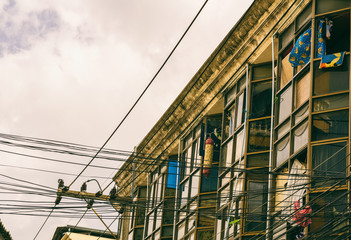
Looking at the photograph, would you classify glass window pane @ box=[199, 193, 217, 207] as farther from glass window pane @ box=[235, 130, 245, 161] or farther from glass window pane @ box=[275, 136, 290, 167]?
glass window pane @ box=[275, 136, 290, 167]

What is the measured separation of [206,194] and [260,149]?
4359 millimetres

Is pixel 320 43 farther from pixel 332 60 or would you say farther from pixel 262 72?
pixel 262 72

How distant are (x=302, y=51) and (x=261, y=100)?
3.52 metres

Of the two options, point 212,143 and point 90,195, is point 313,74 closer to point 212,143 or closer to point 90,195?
point 212,143

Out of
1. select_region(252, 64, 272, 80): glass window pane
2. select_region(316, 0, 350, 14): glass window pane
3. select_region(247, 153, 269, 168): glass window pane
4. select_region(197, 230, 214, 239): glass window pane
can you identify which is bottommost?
select_region(197, 230, 214, 239): glass window pane

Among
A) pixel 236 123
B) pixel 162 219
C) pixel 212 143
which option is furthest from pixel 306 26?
pixel 162 219

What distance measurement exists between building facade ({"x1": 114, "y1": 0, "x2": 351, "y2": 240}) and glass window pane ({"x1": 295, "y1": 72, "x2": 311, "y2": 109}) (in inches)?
1.2

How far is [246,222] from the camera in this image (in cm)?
2139

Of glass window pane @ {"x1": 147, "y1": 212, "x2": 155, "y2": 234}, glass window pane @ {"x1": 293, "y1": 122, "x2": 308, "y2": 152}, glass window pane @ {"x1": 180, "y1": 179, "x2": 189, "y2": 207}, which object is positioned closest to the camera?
glass window pane @ {"x1": 293, "y1": 122, "x2": 308, "y2": 152}

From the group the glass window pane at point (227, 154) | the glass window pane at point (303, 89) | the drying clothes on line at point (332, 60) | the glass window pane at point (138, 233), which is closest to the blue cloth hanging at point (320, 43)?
the drying clothes on line at point (332, 60)

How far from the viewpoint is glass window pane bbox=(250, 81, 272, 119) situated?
2233cm

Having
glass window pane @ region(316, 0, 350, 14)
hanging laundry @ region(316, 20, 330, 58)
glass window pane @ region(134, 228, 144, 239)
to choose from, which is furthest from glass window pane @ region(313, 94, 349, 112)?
glass window pane @ region(134, 228, 144, 239)

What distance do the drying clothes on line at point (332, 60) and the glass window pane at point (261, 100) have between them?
395 centimetres

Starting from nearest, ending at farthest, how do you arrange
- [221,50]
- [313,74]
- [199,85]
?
[313,74], [221,50], [199,85]
